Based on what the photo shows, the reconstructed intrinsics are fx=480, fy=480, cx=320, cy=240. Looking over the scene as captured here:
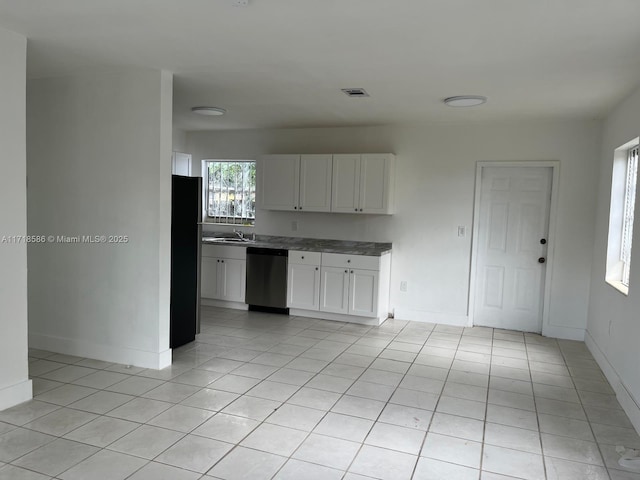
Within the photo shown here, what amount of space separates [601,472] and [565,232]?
3160mm

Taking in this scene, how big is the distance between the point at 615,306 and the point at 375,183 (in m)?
2.72

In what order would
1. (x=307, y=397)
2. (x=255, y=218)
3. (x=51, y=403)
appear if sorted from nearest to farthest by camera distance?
1. (x=51, y=403)
2. (x=307, y=397)
3. (x=255, y=218)

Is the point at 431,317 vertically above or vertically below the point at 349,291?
below

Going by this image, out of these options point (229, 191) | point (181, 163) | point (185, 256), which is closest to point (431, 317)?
point (185, 256)

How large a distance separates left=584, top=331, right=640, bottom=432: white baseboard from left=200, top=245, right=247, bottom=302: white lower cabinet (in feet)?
12.6

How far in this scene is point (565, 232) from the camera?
16.9 feet

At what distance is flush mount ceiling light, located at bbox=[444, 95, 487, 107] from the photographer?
13.7ft

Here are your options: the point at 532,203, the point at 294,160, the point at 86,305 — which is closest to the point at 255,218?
the point at 294,160

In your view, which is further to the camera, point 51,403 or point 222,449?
point 51,403

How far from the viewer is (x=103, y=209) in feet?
12.6

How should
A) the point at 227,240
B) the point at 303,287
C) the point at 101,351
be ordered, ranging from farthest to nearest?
the point at 227,240, the point at 303,287, the point at 101,351

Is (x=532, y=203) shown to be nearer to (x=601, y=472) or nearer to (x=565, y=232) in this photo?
(x=565, y=232)

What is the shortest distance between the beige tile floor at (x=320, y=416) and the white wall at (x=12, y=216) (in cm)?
25

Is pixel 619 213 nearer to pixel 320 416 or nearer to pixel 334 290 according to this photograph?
pixel 334 290
